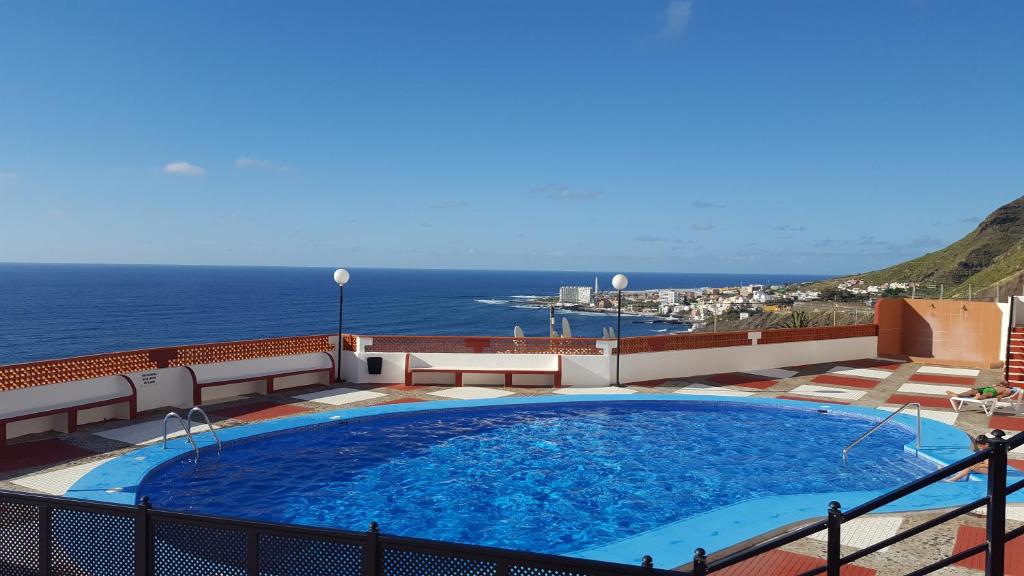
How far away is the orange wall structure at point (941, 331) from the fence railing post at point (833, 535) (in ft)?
60.9

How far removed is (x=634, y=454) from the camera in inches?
399

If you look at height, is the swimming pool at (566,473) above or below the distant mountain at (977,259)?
below

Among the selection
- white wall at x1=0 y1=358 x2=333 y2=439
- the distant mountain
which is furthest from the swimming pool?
the distant mountain

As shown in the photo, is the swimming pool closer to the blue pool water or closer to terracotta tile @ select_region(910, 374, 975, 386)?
the blue pool water

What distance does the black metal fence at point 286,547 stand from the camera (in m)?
2.61

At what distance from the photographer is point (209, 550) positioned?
323cm

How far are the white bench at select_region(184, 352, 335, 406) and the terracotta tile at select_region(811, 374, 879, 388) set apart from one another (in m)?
11.8

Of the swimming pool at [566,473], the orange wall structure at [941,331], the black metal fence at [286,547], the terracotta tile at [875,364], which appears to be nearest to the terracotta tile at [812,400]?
the swimming pool at [566,473]

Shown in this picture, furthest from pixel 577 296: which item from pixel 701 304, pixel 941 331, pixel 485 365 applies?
pixel 485 365

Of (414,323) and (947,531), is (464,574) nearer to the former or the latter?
(947,531)

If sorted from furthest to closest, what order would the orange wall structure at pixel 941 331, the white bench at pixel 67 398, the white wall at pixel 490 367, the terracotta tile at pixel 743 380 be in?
the orange wall structure at pixel 941 331 < the terracotta tile at pixel 743 380 < the white wall at pixel 490 367 < the white bench at pixel 67 398

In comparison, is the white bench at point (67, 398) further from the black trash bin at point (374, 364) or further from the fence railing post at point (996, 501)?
the fence railing post at point (996, 501)

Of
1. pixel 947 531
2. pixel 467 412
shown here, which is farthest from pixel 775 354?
pixel 947 531

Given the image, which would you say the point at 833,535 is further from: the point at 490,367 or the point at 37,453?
the point at 490,367
